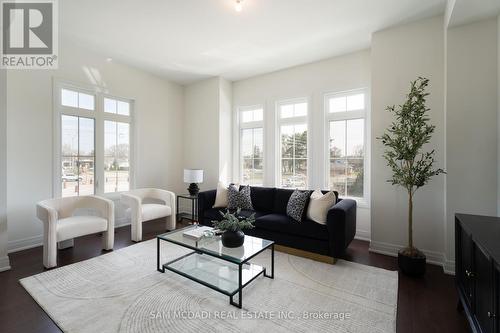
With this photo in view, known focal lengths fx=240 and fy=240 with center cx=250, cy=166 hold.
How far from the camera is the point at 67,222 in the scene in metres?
3.00

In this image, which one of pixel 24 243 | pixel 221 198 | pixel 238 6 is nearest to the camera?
pixel 238 6

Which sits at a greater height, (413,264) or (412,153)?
(412,153)

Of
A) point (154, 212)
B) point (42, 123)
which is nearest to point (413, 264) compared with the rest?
point (154, 212)

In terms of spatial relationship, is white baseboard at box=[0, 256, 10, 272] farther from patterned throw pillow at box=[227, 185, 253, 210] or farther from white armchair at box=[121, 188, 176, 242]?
patterned throw pillow at box=[227, 185, 253, 210]

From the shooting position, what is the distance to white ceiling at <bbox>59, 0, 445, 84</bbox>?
2.73 metres

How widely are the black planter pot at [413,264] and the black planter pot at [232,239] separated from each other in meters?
1.81

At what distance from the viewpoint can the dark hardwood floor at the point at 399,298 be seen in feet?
5.99

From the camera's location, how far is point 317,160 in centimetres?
416

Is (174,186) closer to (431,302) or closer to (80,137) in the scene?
(80,137)

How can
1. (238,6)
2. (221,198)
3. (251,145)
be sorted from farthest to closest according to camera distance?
1. (251,145)
2. (221,198)
3. (238,6)

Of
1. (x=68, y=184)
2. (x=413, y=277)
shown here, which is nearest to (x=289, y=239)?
(x=413, y=277)

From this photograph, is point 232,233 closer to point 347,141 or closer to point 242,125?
point 347,141

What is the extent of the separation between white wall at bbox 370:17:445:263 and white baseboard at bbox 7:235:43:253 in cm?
Answer: 471

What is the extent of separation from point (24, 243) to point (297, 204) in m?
3.80
